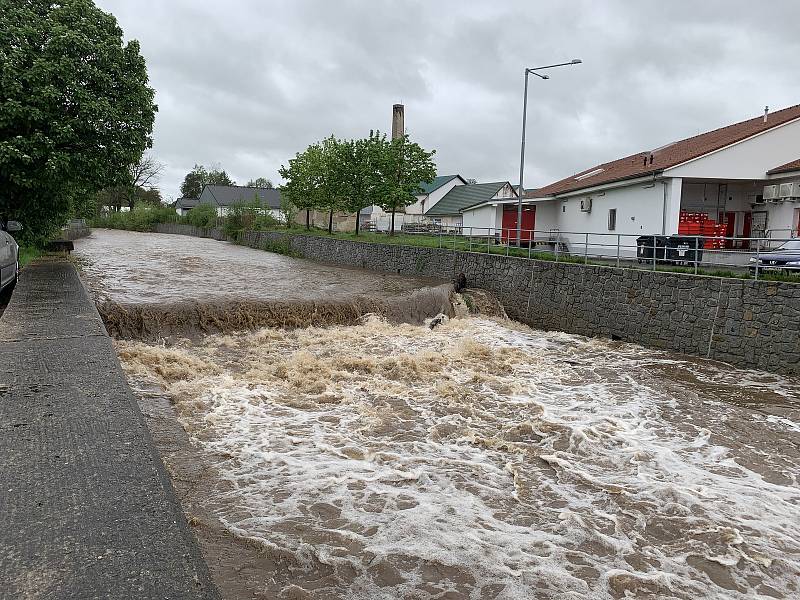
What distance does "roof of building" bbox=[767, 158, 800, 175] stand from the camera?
67.0ft

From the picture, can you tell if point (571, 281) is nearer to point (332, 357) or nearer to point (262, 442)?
point (332, 357)

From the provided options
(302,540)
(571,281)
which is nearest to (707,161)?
(571,281)

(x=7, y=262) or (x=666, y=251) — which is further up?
(x=666, y=251)

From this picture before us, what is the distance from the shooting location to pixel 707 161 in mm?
21438

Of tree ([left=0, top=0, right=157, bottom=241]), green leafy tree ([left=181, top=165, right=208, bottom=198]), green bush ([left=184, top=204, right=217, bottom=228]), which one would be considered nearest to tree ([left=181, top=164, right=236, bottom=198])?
green leafy tree ([left=181, top=165, right=208, bottom=198])

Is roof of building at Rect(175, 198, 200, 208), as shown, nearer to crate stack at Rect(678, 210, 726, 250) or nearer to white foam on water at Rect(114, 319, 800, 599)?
crate stack at Rect(678, 210, 726, 250)

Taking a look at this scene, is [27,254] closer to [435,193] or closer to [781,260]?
[781,260]

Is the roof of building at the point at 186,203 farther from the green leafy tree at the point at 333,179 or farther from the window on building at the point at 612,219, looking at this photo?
the window on building at the point at 612,219

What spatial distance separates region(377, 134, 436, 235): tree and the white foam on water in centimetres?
2330

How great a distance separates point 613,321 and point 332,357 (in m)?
7.85

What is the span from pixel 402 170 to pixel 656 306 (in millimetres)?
22681

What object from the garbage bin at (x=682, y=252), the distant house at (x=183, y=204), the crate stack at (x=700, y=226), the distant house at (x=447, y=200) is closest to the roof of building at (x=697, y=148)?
the crate stack at (x=700, y=226)

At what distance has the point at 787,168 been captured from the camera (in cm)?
2072

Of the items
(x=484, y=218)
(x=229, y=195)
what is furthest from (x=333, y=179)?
(x=229, y=195)
